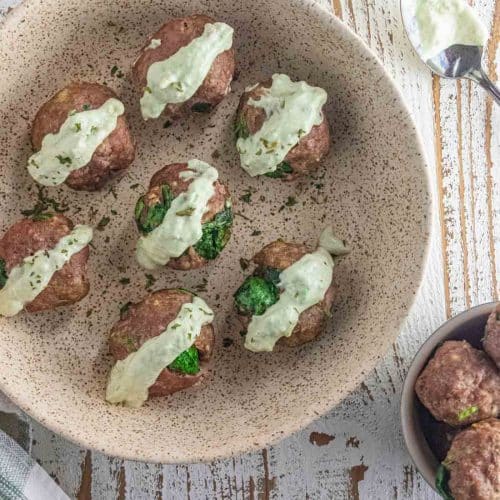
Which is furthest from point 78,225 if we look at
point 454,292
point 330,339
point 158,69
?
point 454,292

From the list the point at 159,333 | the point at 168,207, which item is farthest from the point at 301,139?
the point at 159,333

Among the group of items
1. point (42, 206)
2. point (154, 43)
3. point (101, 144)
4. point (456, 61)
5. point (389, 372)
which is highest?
point (154, 43)

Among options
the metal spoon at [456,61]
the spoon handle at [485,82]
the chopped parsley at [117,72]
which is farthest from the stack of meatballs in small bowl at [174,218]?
the spoon handle at [485,82]

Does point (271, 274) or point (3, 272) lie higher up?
point (3, 272)

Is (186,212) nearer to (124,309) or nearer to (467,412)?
(124,309)

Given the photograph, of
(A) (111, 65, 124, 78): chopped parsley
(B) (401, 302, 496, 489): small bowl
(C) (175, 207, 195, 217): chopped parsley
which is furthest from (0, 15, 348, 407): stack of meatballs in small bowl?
(B) (401, 302, 496, 489): small bowl

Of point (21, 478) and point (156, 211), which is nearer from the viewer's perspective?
point (156, 211)

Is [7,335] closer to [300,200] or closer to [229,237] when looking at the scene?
[229,237]

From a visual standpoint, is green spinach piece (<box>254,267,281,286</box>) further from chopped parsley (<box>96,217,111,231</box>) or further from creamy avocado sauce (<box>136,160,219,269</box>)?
chopped parsley (<box>96,217,111,231</box>)
